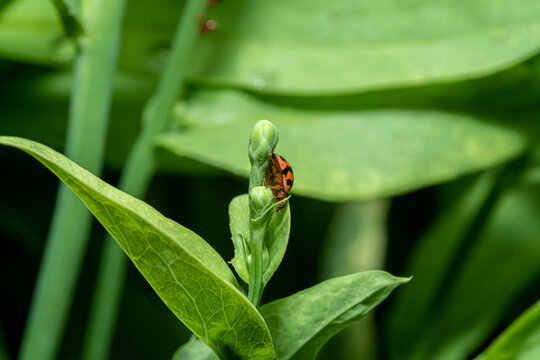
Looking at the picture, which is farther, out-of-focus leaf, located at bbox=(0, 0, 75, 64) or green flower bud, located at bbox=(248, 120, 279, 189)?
out-of-focus leaf, located at bbox=(0, 0, 75, 64)

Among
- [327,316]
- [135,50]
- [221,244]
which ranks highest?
[135,50]

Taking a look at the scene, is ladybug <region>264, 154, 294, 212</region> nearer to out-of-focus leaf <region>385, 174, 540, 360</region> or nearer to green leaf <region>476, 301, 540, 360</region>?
green leaf <region>476, 301, 540, 360</region>

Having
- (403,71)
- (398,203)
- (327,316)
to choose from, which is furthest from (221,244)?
(327,316)

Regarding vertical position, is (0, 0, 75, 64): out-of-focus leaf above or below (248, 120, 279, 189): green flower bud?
above

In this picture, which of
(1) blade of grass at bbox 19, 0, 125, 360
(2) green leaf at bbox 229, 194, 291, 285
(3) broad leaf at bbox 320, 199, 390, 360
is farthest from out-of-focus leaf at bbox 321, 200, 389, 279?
(2) green leaf at bbox 229, 194, 291, 285

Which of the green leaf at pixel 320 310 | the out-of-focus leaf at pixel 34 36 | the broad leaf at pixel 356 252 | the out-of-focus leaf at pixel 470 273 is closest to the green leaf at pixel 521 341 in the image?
the green leaf at pixel 320 310

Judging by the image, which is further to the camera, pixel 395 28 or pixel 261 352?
pixel 395 28

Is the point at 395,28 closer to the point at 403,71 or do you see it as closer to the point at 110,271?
the point at 403,71

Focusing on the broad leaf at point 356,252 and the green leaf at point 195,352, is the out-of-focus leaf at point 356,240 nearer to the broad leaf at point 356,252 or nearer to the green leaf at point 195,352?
the broad leaf at point 356,252
